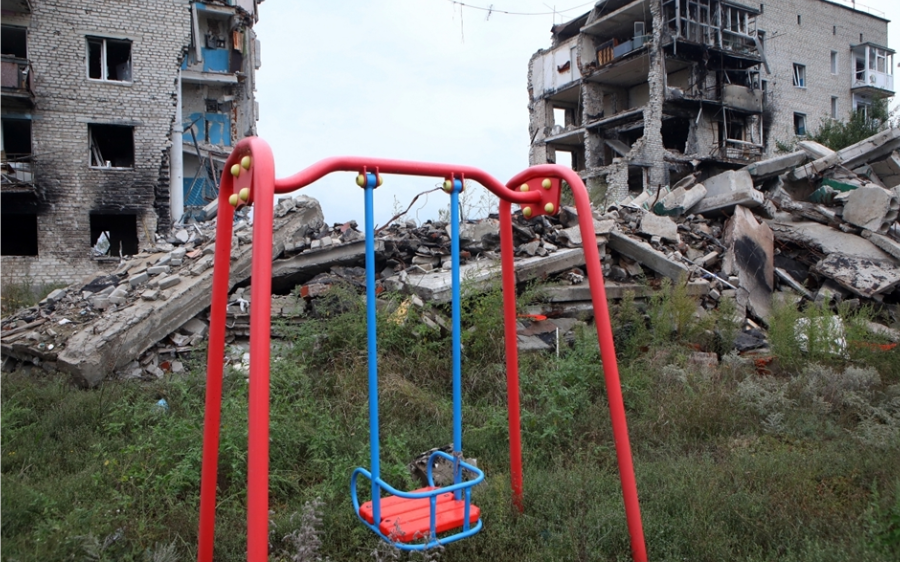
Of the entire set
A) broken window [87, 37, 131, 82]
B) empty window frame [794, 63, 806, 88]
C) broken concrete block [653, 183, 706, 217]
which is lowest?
broken concrete block [653, 183, 706, 217]

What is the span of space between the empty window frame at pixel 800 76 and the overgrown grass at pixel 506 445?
2470 centimetres

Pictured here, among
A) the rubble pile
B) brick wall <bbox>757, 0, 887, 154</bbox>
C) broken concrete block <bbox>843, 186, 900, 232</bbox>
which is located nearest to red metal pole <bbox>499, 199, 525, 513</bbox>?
the rubble pile

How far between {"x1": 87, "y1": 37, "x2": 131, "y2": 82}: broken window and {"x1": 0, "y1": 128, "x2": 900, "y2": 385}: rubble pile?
881 cm

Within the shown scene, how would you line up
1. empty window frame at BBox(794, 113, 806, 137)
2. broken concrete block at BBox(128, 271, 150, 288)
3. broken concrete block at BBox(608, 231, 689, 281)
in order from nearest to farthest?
broken concrete block at BBox(128, 271, 150, 288), broken concrete block at BBox(608, 231, 689, 281), empty window frame at BBox(794, 113, 806, 137)

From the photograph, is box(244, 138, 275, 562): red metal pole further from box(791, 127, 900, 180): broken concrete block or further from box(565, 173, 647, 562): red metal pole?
box(791, 127, 900, 180): broken concrete block

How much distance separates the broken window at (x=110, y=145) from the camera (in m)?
15.2

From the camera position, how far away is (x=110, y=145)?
54.3 feet

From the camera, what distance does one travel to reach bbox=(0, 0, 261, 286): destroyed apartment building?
14.2 metres

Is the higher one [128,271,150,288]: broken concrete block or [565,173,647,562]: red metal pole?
[128,271,150,288]: broken concrete block

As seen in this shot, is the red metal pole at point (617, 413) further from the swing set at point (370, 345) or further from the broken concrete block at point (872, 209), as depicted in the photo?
the broken concrete block at point (872, 209)

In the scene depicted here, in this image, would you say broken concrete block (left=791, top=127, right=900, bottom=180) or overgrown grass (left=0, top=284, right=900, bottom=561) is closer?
overgrown grass (left=0, top=284, right=900, bottom=561)

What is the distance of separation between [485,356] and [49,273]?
13174mm

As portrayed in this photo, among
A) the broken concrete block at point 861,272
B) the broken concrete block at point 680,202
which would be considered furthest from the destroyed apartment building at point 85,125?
the broken concrete block at point 861,272

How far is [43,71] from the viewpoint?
46.8 feet
